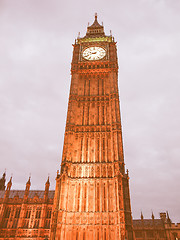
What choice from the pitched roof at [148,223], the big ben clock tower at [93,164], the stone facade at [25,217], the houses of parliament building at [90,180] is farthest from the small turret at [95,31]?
the pitched roof at [148,223]

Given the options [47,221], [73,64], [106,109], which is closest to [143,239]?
[47,221]

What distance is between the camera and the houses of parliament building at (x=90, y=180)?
94.6ft

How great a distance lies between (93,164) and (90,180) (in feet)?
9.40

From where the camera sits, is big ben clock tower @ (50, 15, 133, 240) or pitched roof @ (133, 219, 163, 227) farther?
pitched roof @ (133, 219, 163, 227)

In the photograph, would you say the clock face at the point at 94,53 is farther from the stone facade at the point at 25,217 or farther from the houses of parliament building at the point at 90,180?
the stone facade at the point at 25,217

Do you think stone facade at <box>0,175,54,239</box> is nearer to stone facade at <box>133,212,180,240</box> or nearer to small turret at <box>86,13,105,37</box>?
stone facade at <box>133,212,180,240</box>

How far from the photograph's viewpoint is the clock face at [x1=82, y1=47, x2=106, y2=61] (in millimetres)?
48487

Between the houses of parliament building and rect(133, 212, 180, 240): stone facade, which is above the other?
the houses of parliament building

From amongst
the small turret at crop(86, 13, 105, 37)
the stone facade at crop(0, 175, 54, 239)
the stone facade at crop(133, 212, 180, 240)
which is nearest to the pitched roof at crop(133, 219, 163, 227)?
the stone facade at crop(133, 212, 180, 240)

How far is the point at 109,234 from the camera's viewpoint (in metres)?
28.1

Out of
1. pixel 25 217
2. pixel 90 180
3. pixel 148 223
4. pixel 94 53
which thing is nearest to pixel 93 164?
pixel 90 180

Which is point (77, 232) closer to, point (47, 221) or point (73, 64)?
point (47, 221)

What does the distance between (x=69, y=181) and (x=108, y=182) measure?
6457 mm

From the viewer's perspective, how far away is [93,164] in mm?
33875
